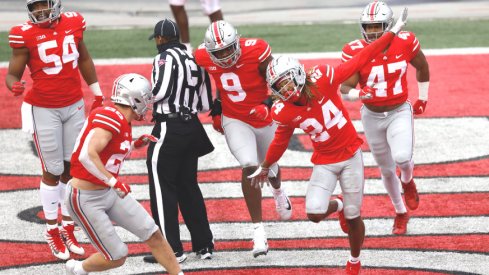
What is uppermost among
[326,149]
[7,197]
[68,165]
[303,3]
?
[326,149]

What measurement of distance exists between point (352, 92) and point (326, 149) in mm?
628

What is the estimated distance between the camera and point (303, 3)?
19.9 m

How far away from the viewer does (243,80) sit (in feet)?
28.0

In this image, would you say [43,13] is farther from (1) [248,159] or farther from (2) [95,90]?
(1) [248,159]

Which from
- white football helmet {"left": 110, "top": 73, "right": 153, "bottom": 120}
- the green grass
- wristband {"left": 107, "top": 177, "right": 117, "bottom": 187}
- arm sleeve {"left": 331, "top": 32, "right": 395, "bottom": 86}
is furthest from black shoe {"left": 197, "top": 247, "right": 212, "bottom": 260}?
the green grass

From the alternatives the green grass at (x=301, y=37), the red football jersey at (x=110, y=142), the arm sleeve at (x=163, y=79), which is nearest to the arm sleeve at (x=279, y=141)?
the arm sleeve at (x=163, y=79)

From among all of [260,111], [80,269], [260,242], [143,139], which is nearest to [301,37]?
[260,111]

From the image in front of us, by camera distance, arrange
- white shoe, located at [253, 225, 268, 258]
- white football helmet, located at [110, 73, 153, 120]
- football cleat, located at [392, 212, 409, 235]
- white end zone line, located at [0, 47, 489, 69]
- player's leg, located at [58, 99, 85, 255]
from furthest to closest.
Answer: white end zone line, located at [0, 47, 489, 69], football cleat, located at [392, 212, 409, 235], player's leg, located at [58, 99, 85, 255], white shoe, located at [253, 225, 268, 258], white football helmet, located at [110, 73, 153, 120]

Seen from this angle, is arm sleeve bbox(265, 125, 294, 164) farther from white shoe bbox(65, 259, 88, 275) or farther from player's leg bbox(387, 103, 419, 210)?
white shoe bbox(65, 259, 88, 275)

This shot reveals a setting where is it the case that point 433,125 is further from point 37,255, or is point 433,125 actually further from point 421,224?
point 37,255

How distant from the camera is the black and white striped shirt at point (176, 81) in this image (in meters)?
8.31

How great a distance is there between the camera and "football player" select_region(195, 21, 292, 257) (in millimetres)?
8383

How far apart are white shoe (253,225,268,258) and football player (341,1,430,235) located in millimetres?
1227

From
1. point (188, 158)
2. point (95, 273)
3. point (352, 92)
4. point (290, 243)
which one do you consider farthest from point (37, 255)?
point (352, 92)
